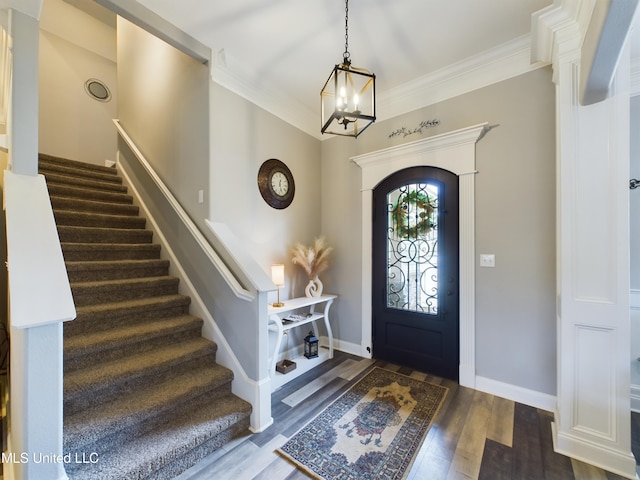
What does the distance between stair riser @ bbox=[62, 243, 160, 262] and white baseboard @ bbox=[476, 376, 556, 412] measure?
3.53 meters

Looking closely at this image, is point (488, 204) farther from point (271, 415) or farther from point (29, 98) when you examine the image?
point (29, 98)

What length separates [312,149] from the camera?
3635 mm

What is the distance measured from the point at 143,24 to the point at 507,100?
3.06m

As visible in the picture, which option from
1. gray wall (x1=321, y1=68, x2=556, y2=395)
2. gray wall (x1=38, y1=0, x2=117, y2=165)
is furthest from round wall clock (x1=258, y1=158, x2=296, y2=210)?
gray wall (x1=38, y1=0, x2=117, y2=165)

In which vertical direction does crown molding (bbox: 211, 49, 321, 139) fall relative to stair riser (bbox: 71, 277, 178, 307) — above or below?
above

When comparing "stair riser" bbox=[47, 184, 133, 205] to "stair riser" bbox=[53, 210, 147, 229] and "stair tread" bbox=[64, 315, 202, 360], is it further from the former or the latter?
"stair tread" bbox=[64, 315, 202, 360]

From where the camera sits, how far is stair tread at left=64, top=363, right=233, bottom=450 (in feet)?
4.93

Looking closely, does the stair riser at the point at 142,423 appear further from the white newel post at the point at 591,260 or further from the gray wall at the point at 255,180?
the white newel post at the point at 591,260

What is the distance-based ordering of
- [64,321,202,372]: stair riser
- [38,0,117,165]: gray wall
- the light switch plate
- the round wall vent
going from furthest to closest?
the round wall vent < [38,0,117,165]: gray wall < the light switch plate < [64,321,202,372]: stair riser

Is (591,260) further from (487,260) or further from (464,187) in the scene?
(464,187)

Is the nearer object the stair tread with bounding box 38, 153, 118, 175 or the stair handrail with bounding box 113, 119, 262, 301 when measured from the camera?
the stair handrail with bounding box 113, 119, 262, 301

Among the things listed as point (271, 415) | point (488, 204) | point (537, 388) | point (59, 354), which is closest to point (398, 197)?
point (488, 204)

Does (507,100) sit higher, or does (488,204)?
(507,100)

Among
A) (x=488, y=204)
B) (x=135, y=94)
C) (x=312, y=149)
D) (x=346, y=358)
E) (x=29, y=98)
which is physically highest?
(x=135, y=94)
